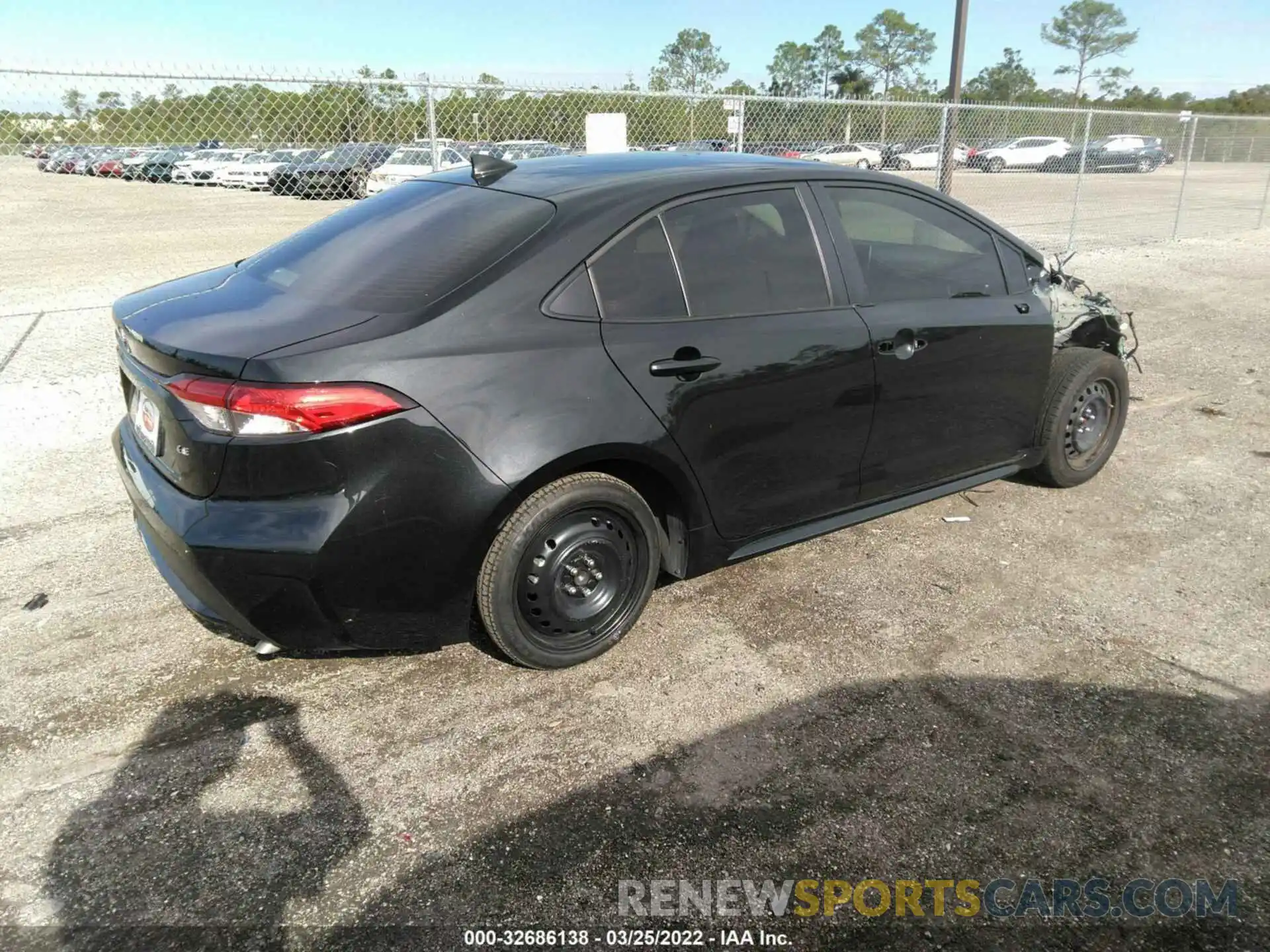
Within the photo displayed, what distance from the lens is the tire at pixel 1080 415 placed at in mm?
4305

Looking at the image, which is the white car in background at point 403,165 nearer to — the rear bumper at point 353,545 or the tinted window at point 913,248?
the tinted window at point 913,248

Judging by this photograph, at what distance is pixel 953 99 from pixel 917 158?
3.10 feet

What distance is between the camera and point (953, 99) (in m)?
13.2

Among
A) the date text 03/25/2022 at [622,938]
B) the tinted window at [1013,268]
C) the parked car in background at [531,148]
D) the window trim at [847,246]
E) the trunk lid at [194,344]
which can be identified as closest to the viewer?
the date text 03/25/2022 at [622,938]

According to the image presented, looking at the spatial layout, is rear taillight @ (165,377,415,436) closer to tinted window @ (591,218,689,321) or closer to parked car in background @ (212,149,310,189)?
tinted window @ (591,218,689,321)

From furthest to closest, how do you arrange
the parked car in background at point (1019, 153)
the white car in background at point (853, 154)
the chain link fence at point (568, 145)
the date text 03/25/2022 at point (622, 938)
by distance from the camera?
1. the parked car in background at point (1019, 153)
2. the white car in background at point (853, 154)
3. the chain link fence at point (568, 145)
4. the date text 03/25/2022 at point (622, 938)

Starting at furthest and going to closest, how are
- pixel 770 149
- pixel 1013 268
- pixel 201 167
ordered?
pixel 201 167 → pixel 770 149 → pixel 1013 268

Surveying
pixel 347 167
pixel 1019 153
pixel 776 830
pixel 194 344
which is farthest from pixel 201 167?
pixel 1019 153

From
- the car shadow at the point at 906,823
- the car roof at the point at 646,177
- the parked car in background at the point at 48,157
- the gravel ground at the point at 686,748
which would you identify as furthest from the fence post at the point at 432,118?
the car shadow at the point at 906,823

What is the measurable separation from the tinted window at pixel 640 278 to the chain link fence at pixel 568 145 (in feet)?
13.6

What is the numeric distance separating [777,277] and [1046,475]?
220 centimetres

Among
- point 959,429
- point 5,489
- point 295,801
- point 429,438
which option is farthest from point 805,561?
point 5,489

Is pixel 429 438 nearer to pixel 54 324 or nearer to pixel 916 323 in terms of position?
pixel 916 323

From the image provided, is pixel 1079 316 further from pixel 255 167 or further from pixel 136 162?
pixel 255 167
